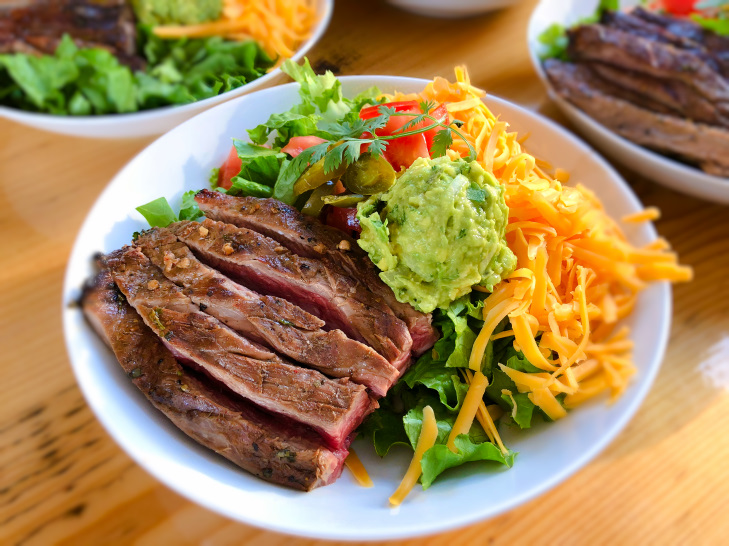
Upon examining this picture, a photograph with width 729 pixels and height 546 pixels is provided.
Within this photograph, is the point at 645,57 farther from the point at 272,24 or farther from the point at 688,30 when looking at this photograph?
the point at 272,24

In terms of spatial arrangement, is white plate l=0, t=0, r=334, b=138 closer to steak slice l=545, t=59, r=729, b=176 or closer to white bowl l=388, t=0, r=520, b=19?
white bowl l=388, t=0, r=520, b=19

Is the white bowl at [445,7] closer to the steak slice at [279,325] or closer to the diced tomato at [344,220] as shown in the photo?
the diced tomato at [344,220]

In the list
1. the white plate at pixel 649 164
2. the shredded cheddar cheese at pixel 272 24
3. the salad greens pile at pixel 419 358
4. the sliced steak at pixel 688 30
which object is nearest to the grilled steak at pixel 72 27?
the shredded cheddar cheese at pixel 272 24

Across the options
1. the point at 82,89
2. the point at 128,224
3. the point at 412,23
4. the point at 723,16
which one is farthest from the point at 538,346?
the point at 723,16

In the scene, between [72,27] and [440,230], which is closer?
[440,230]

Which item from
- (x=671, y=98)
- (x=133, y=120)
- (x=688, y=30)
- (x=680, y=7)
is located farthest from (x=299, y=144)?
(x=680, y=7)

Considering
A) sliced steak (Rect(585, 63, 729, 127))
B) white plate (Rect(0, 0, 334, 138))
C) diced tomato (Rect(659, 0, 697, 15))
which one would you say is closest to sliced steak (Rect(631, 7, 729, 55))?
diced tomato (Rect(659, 0, 697, 15))

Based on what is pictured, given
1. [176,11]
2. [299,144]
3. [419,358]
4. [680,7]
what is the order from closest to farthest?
[419,358] → [299,144] → [176,11] → [680,7]
